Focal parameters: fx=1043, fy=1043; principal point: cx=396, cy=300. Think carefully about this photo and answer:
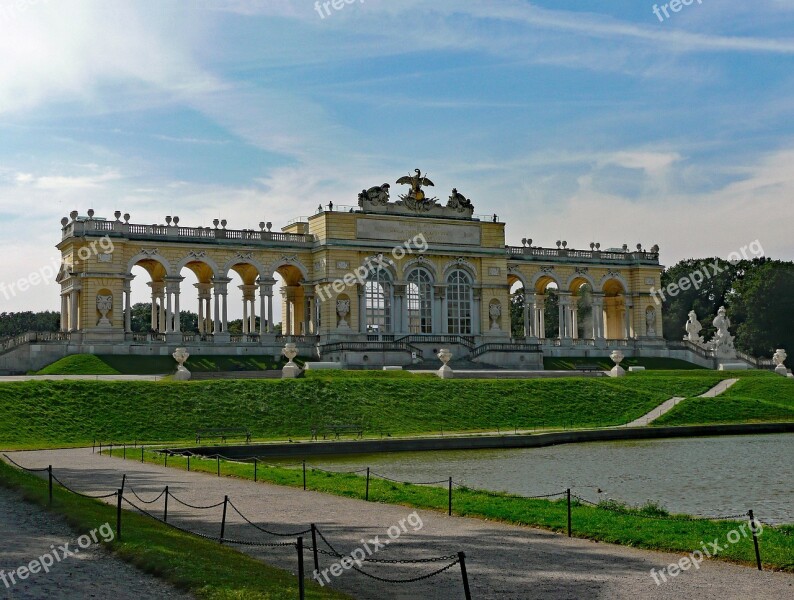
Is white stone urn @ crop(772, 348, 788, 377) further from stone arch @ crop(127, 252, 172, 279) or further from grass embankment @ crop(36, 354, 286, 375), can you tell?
stone arch @ crop(127, 252, 172, 279)

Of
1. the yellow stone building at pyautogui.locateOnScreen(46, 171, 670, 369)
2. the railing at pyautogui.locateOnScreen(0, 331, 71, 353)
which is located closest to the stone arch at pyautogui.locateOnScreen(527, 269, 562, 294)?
the yellow stone building at pyautogui.locateOnScreen(46, 171, 670, 369)

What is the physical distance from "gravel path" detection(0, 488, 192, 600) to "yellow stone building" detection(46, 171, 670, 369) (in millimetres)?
47164

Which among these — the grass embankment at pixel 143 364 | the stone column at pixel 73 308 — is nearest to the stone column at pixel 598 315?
the grass embankment at pixel 143 364

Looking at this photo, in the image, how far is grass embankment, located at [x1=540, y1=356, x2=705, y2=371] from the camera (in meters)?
72.7

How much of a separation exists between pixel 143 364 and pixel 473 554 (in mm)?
47617

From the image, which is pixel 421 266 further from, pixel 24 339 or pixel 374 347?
pixel 24 339

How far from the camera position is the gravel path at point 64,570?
538 inches

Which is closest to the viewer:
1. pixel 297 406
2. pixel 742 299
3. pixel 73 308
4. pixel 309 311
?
pixel 297 406

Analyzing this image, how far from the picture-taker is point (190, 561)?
597 inches

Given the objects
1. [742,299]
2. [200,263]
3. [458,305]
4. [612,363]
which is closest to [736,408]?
[612,363]

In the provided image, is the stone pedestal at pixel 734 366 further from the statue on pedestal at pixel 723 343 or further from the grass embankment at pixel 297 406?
the grass embankment at pixel 297 406

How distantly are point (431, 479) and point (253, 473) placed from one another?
499 cm

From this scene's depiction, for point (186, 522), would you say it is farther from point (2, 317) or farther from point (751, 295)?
point (2, 317)

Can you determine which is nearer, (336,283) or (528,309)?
(336,283)
